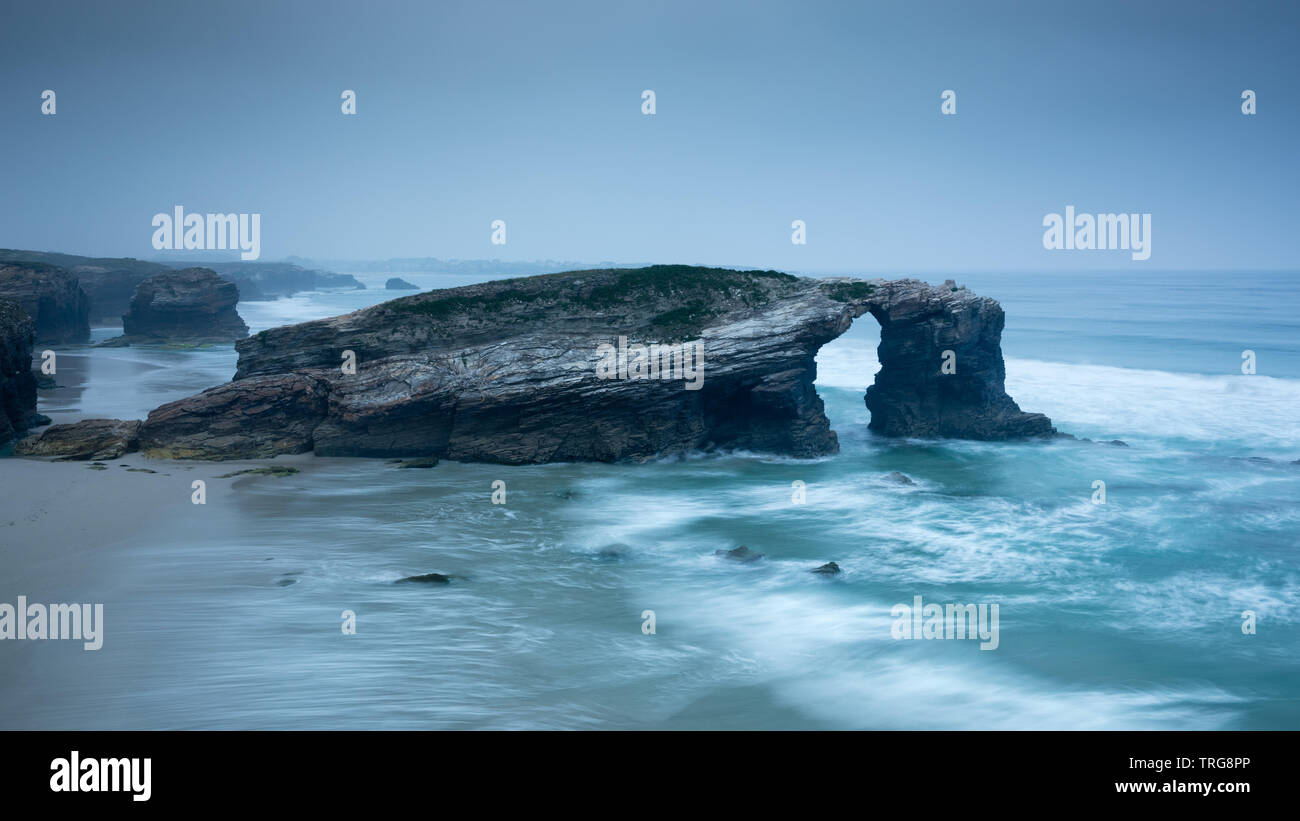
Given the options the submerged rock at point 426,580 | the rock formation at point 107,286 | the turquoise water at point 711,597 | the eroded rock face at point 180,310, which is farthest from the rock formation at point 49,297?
the submerged rock at point 426,580

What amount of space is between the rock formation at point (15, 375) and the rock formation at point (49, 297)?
923 inches

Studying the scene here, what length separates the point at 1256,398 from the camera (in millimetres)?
38906

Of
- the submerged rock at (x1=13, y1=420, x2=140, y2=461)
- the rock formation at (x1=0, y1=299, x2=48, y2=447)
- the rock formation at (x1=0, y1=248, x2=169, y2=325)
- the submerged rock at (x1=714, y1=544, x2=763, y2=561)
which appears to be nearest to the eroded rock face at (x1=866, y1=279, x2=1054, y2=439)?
the submerged rock at (x1=714, y1=544, x2=763, y2=561)

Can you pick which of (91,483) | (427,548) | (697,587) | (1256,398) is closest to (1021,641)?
(697,587)

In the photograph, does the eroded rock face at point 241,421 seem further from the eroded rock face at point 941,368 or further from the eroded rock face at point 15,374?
the eroded rock face at point 941,368

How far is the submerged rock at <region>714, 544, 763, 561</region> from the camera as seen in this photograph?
18.2m

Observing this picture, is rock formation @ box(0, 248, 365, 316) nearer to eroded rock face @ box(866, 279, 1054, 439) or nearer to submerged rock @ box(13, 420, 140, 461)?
submerged rock @ box(13, 420, 140, 461)

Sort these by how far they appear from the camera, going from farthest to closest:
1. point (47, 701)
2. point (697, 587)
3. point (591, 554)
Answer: point (591, 554), point (697, 587), point (47, 701)

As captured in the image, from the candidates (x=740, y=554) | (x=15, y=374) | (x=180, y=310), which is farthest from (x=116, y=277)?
(x=740, y=554)

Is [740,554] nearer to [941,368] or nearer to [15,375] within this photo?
[941,368]

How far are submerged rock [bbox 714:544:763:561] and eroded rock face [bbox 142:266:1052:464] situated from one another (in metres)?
7.91

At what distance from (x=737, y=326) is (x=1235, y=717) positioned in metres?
17.5

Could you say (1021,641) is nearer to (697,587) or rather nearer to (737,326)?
(697,587)

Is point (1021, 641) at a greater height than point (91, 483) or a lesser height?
lesser
